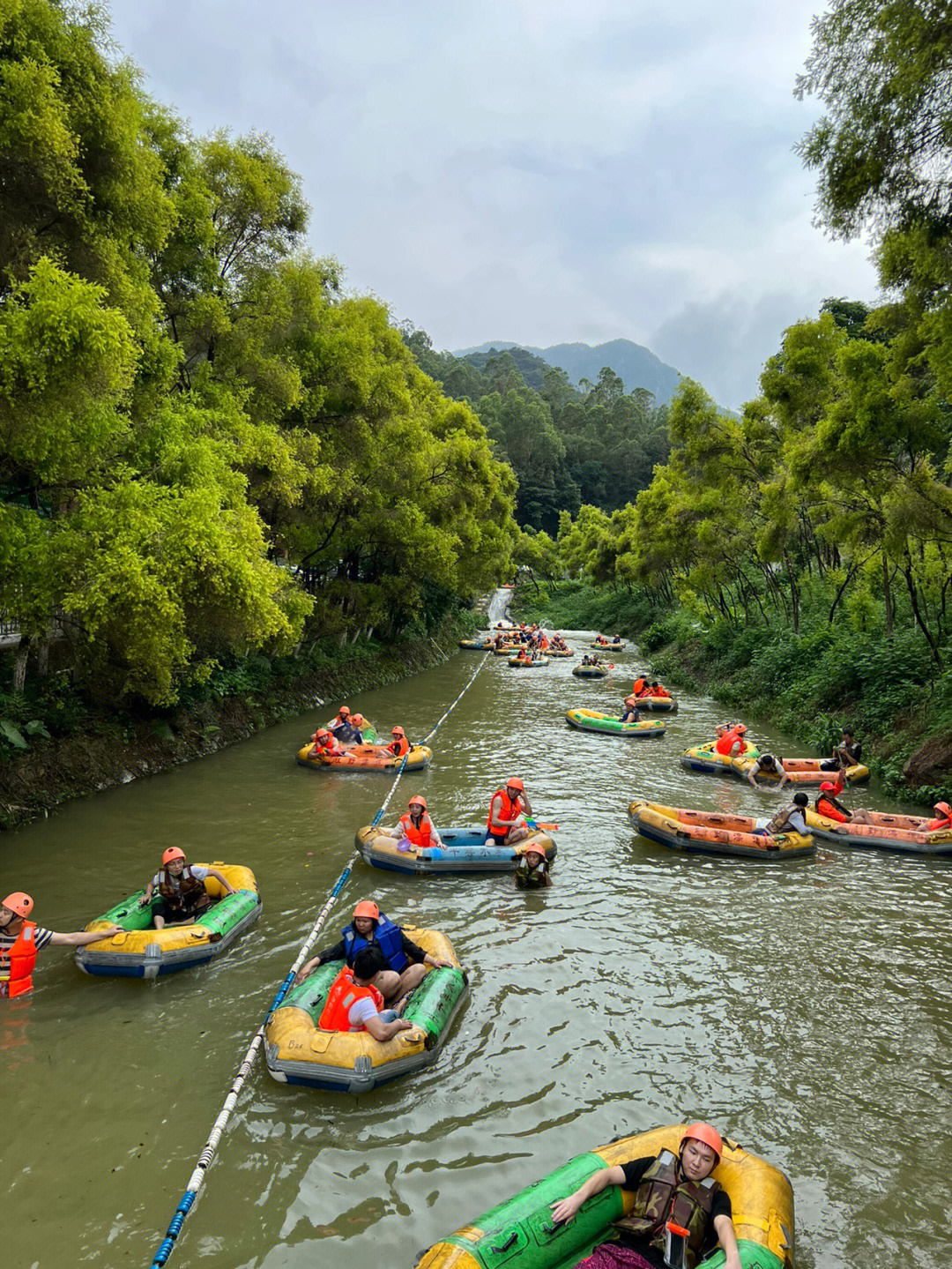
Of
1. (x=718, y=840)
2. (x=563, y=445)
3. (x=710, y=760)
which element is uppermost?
(x=563, y=445)

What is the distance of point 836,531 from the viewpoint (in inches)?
555

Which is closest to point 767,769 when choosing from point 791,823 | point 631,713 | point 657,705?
point 791,823

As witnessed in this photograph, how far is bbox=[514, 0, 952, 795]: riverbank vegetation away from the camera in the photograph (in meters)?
7.79

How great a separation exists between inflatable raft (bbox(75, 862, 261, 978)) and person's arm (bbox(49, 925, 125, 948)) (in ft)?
0.14

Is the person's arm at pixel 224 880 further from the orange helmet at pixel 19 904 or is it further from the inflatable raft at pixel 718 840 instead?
→ the inflatable raft at pixel 718 840

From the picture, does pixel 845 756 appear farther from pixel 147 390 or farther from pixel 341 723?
pixel 147 390

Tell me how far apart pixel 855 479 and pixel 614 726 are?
8.22 m

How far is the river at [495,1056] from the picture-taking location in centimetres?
455

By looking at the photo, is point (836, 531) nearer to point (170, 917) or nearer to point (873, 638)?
point (873, 638)

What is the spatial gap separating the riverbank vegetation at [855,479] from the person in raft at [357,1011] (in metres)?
9.13

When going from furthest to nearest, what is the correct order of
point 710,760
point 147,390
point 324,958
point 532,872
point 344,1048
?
point 710,760 < point 147,390 < point 532,872 < point 324,958 < point 344,1048

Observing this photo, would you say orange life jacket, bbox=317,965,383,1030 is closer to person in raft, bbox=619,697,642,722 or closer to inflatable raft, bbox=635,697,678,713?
person in raft, bbox=619,697,642,722

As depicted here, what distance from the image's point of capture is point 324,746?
1480 cm

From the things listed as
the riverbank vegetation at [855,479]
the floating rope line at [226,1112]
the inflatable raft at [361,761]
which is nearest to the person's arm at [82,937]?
the floating rope line at [226,1112]
